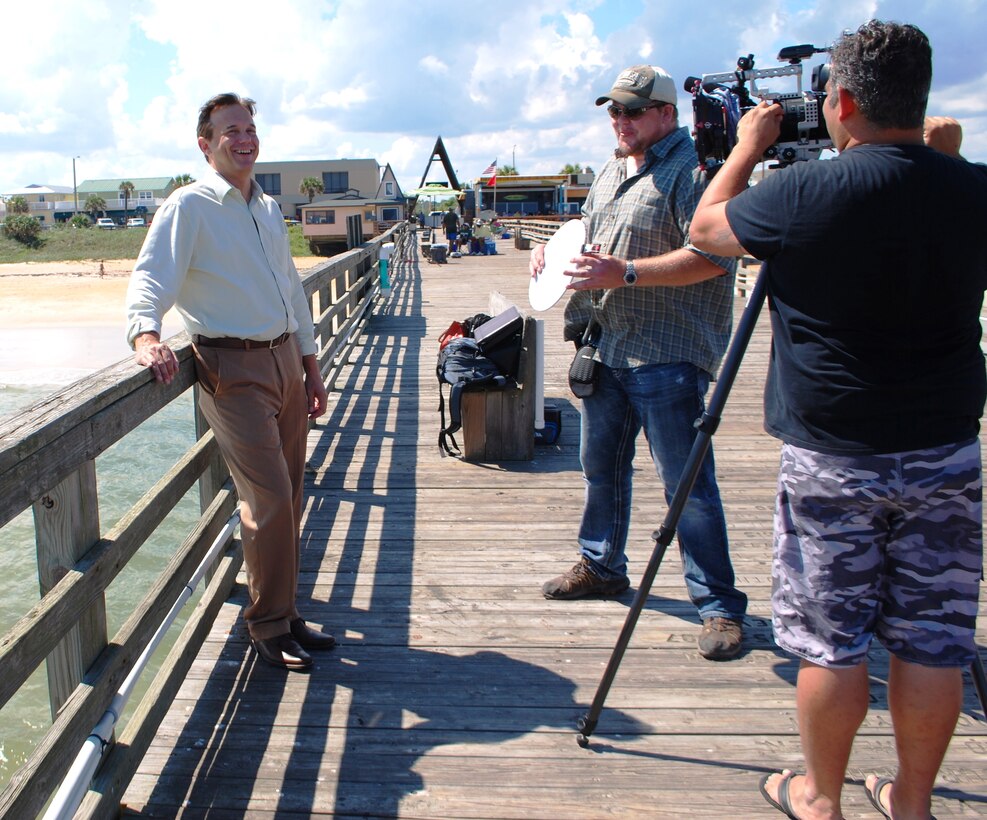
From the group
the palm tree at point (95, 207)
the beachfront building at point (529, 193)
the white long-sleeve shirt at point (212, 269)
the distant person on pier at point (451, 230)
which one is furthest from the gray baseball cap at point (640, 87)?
the palm tree at point (95, 207)

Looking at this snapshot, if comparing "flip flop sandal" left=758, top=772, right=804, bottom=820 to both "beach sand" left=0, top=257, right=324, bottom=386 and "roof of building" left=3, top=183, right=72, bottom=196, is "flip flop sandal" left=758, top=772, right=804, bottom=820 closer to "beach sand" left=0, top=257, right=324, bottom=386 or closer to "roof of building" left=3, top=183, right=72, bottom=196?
"beach sand" left=0, top=257, right=324, bottom=386

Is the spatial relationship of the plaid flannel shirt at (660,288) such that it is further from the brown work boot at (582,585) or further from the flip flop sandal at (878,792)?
the flip flop sandal at (878,792)

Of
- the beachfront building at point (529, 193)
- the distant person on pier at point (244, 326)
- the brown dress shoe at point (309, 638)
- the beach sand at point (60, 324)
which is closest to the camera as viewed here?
the distant person on pier at point (244, 326)

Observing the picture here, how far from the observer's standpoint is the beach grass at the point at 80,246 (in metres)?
59.1

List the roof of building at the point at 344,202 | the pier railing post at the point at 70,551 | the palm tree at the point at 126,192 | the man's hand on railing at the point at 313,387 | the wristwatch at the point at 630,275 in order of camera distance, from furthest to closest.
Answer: the palm tree at the point at 126,192 → the roof of building at the point at 344,202 → the man's hand on railing at the point at 313,387 → the wristwatch at the point at 630,275 → the pier railing post at the point at 70,551

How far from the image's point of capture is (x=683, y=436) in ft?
10.1

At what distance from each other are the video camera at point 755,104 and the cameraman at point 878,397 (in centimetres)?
24

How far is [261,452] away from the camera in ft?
9.35

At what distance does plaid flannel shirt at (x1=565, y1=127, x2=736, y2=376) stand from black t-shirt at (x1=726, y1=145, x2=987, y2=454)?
101 cm

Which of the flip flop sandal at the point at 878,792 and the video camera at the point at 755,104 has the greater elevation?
the video camera at the point at 755,104

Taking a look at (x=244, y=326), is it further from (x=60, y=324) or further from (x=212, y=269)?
(x=60, y=324)

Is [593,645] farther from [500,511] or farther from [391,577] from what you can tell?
[500,511]

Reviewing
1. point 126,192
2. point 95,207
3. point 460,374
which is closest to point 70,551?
point 460,374

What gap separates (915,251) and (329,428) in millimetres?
4918
